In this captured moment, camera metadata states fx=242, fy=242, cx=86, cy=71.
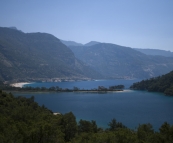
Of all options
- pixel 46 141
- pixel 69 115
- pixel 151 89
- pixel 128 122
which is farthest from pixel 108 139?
pixel 151 89

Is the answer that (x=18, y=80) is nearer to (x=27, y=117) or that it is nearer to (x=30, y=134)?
(x=27, y=117)

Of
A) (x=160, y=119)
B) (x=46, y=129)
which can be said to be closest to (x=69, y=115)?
(x=46, y=129)

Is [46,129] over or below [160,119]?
over

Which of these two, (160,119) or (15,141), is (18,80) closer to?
(160,119)

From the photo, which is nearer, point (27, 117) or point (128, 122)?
point (27, 117)

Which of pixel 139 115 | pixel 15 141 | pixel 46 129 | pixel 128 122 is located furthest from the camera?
pixel 139 115

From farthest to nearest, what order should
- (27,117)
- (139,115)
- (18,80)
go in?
(18,80), (139,115), (27,117)

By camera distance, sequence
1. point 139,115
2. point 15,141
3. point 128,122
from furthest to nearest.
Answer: point 139,115
point 128,122
point 15,141

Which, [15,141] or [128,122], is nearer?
[15,141]

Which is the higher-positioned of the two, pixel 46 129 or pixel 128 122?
pixel 46 129
